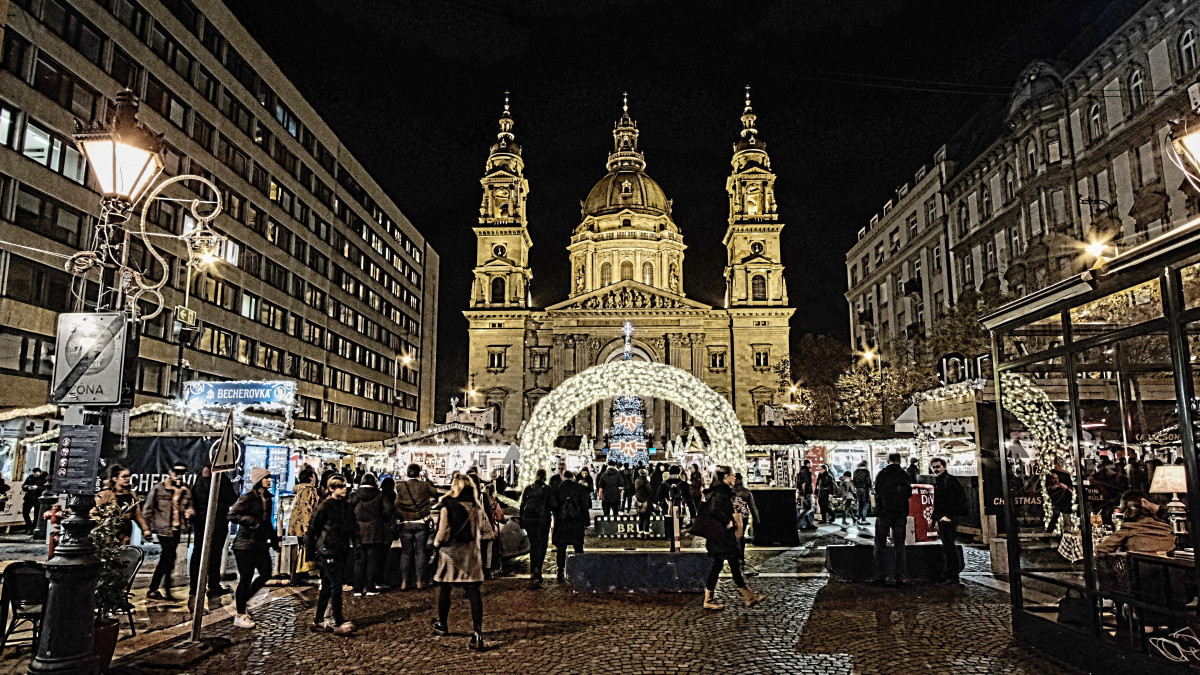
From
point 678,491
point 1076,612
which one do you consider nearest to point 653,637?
point 1076,612

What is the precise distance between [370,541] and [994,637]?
22.9 feet

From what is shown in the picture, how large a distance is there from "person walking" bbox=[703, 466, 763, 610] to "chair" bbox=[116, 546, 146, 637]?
5769mm

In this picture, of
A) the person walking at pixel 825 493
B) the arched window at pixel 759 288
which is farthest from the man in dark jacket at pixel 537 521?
the arched window at pixel 759 288

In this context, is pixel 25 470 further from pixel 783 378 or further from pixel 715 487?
pixel 783 378

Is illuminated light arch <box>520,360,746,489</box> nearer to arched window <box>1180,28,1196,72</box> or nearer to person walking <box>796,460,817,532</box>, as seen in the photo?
person walking <box>796,460,817,532</box>

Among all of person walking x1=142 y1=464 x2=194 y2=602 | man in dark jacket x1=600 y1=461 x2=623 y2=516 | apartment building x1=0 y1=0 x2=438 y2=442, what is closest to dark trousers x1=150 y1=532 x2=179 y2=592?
person walking x1=142 y1=464 x2=194 y2=602

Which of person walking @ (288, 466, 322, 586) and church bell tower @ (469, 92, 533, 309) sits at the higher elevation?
church bell tower @ (469, 92, 533, 309)

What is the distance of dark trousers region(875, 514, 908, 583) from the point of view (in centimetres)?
1057

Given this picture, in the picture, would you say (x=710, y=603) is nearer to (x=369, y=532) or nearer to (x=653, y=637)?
(x=653, y=637)

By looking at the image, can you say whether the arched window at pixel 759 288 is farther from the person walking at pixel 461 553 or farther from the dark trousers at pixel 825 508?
the person walking at pixel 461 553

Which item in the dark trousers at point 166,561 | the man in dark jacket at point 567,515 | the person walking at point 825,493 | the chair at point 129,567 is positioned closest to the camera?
the chair at point 129,567

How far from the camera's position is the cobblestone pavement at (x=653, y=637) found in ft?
21.7

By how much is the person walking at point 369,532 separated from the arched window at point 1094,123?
2898cm

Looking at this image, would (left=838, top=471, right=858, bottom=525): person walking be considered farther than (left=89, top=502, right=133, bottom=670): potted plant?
Yes
